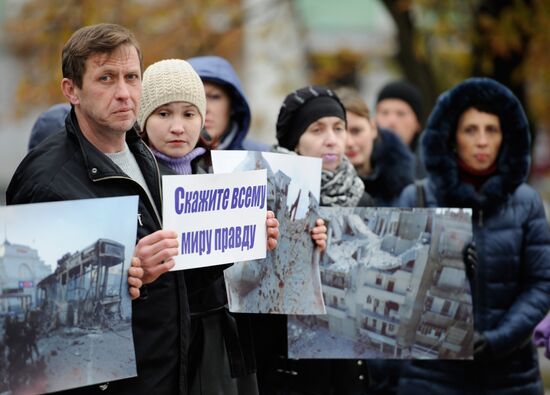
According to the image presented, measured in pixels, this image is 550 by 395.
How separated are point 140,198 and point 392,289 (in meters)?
1.67

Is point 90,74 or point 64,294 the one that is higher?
point 90,74

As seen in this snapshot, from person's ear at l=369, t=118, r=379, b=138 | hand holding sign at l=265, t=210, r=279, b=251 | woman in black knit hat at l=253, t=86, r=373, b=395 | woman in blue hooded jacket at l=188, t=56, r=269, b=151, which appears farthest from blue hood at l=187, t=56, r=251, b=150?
hand holding sign at l=265, t=210, r=279, b=251

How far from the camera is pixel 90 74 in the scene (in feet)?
13.3

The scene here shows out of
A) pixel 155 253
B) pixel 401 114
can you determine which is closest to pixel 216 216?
pixel 155 253

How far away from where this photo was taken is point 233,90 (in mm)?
6531

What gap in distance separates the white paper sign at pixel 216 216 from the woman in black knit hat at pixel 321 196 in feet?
2.93

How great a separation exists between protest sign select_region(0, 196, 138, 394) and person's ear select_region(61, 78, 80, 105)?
42 centimetres

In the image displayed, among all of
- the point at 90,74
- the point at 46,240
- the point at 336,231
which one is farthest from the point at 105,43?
the point at 336,231

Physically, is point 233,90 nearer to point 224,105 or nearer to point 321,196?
point 224,105

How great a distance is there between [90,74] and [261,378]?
199 cm

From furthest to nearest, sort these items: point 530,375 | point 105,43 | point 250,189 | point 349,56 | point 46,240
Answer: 1. point 349,56
2. point 530,375
3. point 250,189
4. point 105,43
5. point 46,240

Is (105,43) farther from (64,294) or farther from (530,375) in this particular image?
(530,375)

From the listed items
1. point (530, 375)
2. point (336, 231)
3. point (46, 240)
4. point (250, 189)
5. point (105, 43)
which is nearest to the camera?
point (46, 240)

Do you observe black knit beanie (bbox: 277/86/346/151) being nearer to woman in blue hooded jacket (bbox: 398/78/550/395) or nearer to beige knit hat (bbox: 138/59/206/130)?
woman in blue hooded jacket (bbox: 398/78/550/395)
